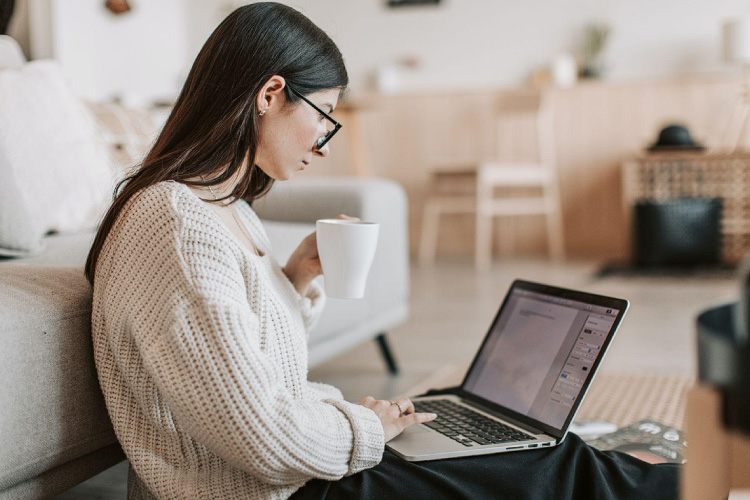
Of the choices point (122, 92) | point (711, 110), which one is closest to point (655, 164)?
point (711, 110)

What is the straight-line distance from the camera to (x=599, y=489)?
2.77 ft

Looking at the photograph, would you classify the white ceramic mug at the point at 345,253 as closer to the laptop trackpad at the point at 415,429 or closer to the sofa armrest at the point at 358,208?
the laptop trackpad at the point at 415,429

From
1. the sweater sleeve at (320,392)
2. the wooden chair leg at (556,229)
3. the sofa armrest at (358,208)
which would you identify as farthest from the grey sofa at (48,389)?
the wooden chair leg at (556,229)

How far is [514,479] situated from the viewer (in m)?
0.84

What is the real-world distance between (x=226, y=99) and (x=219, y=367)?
0.33m

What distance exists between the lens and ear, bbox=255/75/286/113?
89 centimetres

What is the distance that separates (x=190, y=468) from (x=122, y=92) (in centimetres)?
363

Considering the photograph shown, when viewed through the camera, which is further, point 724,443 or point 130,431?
point 130,431

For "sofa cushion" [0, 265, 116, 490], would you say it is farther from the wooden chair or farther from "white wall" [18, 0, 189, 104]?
the wooden chair

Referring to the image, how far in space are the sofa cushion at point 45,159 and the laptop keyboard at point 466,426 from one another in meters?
0.79

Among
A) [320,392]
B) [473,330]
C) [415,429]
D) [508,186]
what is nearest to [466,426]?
[415,429]

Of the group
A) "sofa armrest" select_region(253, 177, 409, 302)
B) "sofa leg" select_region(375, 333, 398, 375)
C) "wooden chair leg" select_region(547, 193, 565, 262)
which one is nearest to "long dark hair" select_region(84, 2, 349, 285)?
"sofa armrest" select_region(253, 177, 409, 302)

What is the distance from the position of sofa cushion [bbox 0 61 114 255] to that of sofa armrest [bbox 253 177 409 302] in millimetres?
414

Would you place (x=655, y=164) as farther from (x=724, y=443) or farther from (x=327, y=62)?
(x=724, y=443)
